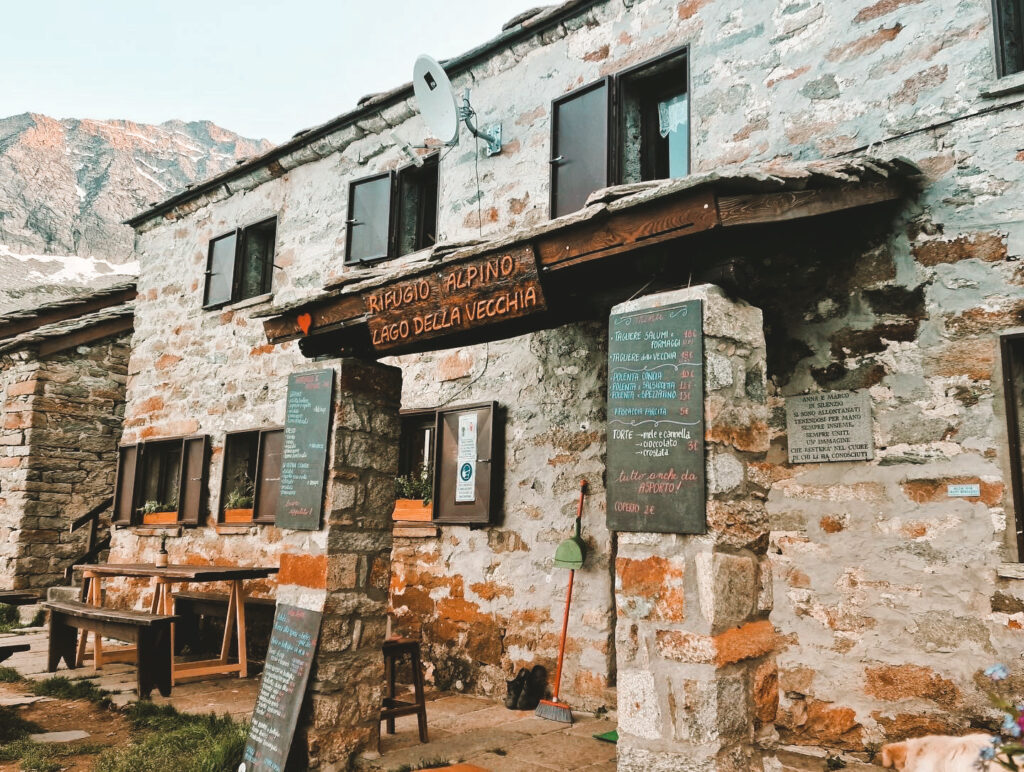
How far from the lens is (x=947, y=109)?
12.9 feet

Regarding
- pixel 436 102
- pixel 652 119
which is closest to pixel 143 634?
pixel 436 102

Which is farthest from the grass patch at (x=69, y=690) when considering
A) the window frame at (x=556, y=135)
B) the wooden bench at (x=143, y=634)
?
the window frame at (x=556, y=135)

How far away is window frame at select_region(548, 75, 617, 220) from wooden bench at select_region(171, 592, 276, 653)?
4.05 meters

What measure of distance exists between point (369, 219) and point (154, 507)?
4.41 m

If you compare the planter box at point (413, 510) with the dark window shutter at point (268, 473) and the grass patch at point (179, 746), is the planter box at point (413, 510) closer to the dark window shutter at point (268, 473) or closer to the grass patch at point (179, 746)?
the dark window shutter at point (268, 473)

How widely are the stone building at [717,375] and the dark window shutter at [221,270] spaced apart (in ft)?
8.74

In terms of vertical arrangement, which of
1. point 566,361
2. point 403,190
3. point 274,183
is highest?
point 274,183

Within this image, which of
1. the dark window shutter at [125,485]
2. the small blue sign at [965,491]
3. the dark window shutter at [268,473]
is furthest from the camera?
the dark window shutter at [125,485]

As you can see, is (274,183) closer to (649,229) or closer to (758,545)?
(649,229)

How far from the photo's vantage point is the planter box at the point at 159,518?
8.36 metres

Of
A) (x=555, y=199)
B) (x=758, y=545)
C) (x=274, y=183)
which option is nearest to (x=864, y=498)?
(x=758, y=545)

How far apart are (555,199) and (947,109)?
262 cm

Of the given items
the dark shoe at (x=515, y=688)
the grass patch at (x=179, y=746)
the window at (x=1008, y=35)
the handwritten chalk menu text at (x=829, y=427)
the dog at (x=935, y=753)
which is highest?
the window at (x=1008, y=35)

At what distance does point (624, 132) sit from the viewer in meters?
5.42
